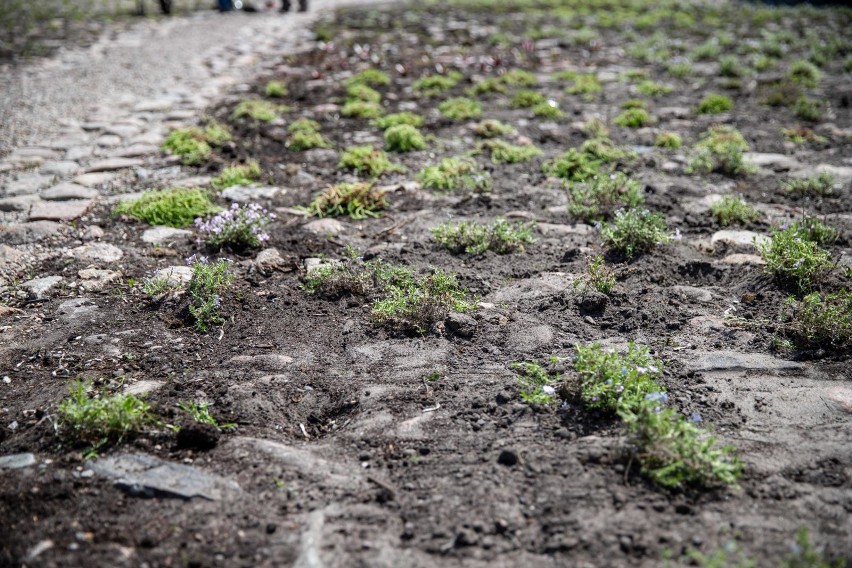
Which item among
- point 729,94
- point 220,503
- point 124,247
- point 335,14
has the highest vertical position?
point 335,14

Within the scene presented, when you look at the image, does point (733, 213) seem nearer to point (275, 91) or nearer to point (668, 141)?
point (668, 141)

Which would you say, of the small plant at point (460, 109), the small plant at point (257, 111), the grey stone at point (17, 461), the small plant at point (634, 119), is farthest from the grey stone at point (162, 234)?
the small plant at point (634, 119)

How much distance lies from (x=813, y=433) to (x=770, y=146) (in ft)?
15.1

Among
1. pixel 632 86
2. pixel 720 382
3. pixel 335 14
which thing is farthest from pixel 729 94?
pixel 335 14

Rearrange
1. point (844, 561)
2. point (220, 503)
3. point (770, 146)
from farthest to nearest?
1. point (770, 146)
2. point (220, 503)
3. point (844, 561)

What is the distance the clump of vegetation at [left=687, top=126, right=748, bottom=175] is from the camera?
19.1ft

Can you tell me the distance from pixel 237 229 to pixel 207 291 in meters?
0.77

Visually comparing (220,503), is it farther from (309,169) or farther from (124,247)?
(309,169)

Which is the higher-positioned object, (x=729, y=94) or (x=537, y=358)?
(x=729, y=94)

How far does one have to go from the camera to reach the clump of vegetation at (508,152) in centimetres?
622

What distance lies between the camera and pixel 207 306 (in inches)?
147

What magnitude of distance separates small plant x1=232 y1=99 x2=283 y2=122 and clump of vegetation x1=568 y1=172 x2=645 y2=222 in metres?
3.50

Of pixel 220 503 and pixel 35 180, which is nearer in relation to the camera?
pixel 220 503

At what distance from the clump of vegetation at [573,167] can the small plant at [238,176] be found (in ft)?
8.12
